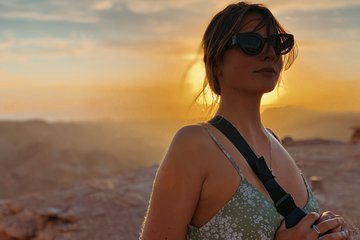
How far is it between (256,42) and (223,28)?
0.48ft

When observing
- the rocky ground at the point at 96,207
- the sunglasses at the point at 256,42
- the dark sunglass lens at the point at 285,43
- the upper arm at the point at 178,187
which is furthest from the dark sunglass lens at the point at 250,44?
the rocky ground at the point at 96,207

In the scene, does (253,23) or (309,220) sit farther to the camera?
(253,23)

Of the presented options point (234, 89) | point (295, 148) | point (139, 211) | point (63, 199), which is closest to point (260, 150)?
point (234, 89)

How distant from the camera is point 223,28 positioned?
2.32 metres

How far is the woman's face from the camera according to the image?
2.31 metres

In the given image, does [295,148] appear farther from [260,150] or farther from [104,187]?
[260,150]

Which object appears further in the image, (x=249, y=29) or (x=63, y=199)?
(x=63, y=199)

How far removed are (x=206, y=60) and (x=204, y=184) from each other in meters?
0.54

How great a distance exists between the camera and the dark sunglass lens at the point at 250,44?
2.27 m

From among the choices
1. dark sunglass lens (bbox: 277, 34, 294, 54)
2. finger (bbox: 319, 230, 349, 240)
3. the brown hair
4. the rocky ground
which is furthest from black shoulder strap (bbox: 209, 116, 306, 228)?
the rocky ground

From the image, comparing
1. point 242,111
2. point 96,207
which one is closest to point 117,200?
point 96,207

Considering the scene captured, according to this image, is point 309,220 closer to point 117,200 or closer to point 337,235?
point 337,235

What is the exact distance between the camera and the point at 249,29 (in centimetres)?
232

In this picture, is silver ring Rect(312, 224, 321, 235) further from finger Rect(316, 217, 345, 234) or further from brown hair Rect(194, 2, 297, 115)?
brown hair Rect(194, 2, 297, 115)
